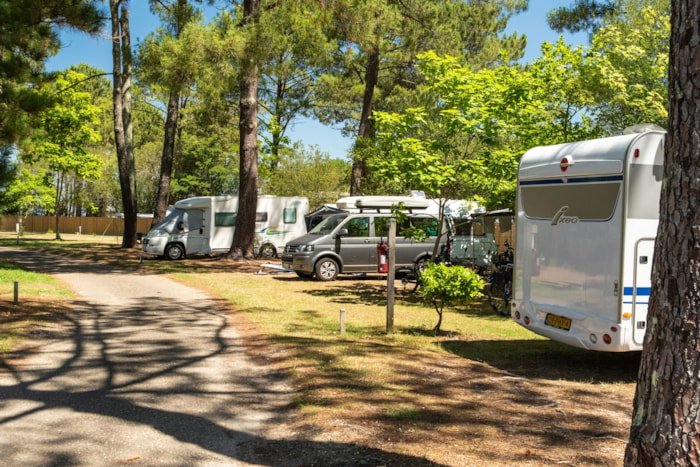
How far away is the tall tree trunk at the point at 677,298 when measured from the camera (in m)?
3.01

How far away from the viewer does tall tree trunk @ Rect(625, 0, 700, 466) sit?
301cm

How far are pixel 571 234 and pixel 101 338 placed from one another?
6.34 metres

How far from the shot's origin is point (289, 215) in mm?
26969

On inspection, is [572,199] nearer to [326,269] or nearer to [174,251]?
[326,269]

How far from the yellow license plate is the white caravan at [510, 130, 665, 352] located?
0.04 ft

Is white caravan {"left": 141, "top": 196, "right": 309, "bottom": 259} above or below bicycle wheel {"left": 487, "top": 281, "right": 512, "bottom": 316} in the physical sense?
above

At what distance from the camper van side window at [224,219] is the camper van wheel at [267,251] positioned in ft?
5.02

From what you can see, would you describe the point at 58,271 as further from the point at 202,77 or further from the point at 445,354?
the point at 445,354

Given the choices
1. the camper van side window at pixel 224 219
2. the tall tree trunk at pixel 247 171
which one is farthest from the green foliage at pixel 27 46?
the camper van side window at pixel 224 219

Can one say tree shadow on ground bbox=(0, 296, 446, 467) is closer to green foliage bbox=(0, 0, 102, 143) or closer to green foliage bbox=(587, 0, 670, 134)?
green foliage bbox=(0, 0, 102, 143)

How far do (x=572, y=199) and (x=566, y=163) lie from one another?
459 millimetres

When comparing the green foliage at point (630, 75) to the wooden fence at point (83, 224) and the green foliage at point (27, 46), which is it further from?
the wooden fence at point (83, 224)

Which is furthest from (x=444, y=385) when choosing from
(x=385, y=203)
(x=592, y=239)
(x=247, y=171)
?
(x=247, y=171)

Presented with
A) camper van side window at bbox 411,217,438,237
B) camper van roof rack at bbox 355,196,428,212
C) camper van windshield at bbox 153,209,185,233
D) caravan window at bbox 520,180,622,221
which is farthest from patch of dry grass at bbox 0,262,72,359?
camper van side window at bbox 411,217,438,237
